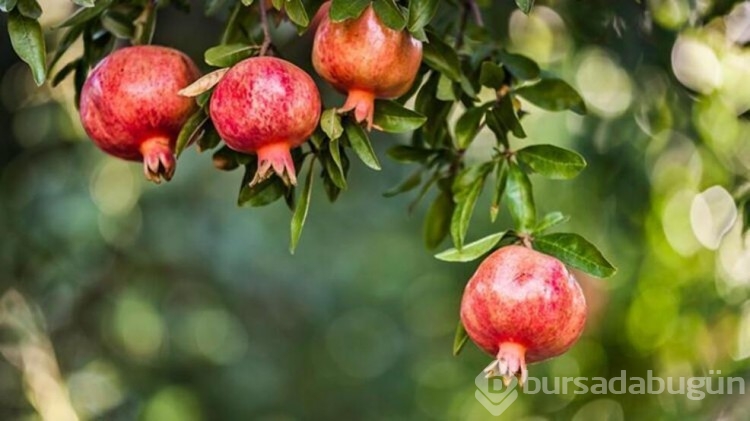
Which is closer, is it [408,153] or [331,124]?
[331,124]

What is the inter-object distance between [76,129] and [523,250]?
60.6 inches

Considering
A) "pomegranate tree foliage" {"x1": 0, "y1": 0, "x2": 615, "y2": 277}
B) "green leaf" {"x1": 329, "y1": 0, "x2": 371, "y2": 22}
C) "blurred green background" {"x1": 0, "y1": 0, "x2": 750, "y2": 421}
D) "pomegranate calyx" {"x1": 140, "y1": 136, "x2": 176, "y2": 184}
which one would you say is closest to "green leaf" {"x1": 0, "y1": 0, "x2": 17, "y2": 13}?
"pomegranate tree foliage" {"x1": 0, "y1": 0, "x2": 615, "y2": 277}

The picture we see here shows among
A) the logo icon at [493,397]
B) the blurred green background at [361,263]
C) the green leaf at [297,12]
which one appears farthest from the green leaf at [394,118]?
the logo icon at [493,397]

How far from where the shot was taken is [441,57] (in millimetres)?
Result: 924

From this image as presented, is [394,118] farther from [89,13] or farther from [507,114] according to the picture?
[89,13]

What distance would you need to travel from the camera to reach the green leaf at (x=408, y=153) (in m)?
1.04

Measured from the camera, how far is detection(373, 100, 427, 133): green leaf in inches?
34.5

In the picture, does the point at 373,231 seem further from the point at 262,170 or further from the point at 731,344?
the point at 262,170

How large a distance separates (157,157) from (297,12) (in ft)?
0.54

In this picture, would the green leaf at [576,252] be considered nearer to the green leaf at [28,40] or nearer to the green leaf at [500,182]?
the green leaf at [500,182]

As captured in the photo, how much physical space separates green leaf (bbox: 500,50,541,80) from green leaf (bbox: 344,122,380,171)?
24 centimetres

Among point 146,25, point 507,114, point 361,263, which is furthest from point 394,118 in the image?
point 361,263

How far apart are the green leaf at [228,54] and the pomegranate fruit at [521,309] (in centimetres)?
25

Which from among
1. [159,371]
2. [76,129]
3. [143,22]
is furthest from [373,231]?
[143,22]
